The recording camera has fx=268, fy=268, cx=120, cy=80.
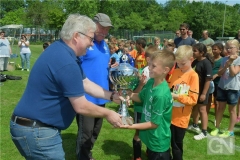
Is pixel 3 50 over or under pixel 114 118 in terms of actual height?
under

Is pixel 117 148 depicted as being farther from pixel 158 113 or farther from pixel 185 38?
pixel 185 38

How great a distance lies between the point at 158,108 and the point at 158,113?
0.17 feet

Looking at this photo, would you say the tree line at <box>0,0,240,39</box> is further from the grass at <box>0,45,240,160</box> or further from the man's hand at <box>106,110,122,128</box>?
the man's hand at <box>106,110,122,128</box>

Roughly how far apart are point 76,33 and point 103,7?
164 ft

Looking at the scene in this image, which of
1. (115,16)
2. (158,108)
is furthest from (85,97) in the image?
(115,16)

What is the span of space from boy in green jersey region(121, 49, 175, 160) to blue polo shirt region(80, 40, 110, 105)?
3.12 ft

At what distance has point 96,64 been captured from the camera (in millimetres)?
3723

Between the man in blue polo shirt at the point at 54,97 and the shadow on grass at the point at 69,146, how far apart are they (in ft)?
7.27

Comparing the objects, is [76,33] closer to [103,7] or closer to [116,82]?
[116,82]

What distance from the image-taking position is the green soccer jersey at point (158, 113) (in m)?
2.72

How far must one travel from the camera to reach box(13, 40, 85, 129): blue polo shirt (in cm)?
220

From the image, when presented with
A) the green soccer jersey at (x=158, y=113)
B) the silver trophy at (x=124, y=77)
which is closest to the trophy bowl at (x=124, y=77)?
the silver trophy at (x=124, y=77)

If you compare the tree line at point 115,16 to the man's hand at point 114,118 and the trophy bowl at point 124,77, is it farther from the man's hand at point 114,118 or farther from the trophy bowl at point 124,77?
the man's hand at point 114,118

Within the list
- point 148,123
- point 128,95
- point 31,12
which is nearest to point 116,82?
point 128,95
